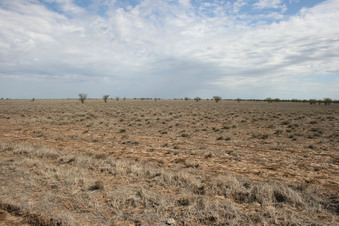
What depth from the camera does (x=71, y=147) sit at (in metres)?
9.77

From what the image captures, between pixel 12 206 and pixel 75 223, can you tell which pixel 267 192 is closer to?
pixel 75 223

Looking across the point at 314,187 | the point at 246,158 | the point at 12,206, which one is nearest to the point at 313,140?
the point at 246,158

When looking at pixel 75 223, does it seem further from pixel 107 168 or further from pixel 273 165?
pixel 273 165

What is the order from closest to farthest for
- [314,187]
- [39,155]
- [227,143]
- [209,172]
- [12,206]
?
[12,206] → [314,187] → [209,172] → [39,155] → [227,143]

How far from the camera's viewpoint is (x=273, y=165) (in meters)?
7.37

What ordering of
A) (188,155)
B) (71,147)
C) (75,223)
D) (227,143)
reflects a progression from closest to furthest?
(75,223), (188,155), (71,147), (227,143)

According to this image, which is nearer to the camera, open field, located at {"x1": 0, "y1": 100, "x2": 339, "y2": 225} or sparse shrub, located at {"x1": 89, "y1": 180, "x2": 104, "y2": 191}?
open field, located at {"x1": 0, "y1": 100, "x2": 339, "y2": 225}

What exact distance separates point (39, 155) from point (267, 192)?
850cm

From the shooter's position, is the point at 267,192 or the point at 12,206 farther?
the point at 267,192

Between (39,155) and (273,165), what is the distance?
30.9ft

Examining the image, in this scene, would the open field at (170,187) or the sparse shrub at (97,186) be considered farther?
the sparse shrub at (97,186)

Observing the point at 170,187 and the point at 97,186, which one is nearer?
the point at 97,186

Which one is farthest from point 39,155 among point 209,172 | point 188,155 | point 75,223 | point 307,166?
point 307,166

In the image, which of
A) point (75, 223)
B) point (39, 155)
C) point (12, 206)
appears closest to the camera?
point (75, 223)
